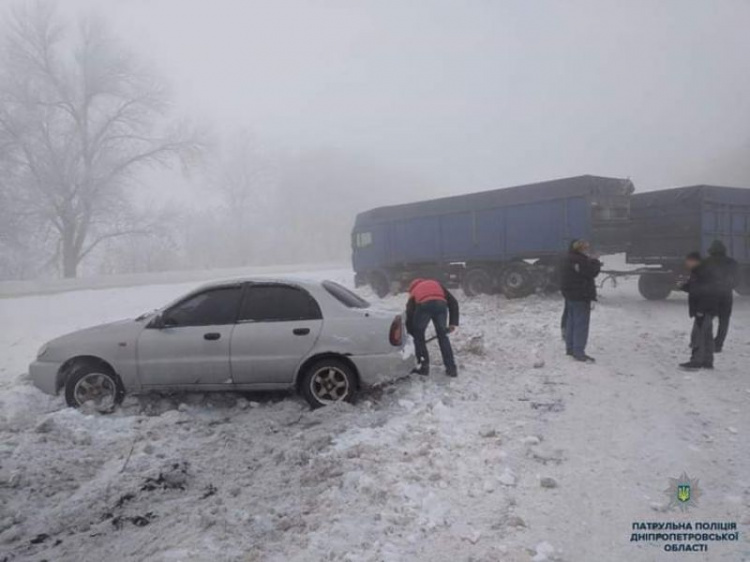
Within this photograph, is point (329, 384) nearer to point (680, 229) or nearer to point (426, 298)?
point (426, 298)

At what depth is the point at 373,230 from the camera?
1808cm

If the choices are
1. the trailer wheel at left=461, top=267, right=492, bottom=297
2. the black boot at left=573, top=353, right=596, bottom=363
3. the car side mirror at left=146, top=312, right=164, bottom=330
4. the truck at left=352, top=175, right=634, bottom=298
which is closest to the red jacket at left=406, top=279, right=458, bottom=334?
the black boot at left=573, top=353, right=596, bottom=363

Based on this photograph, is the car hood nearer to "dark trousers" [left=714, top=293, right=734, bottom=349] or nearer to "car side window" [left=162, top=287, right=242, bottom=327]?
"car side window" [left=162, top=287, right=242, bottom=327]

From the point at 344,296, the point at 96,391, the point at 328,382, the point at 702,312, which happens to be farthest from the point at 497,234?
the point at 96,391

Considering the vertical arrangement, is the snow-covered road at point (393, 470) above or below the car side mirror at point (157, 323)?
below

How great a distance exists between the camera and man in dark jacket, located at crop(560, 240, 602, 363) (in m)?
7.25

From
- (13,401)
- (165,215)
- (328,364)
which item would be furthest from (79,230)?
(328,364)

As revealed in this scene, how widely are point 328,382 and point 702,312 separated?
16.1 ft

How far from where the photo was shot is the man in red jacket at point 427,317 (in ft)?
21.2

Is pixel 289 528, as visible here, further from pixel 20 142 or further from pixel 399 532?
pixel 20 142

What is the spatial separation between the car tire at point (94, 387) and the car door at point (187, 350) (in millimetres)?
328

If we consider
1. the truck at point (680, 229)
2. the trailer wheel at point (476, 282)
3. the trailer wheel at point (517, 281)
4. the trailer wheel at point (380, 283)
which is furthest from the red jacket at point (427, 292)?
the trailer wheel at point (380, 283)

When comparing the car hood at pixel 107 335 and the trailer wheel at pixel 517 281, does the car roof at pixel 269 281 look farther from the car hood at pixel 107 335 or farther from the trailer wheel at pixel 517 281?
the trailer wheel at pixel 517 281

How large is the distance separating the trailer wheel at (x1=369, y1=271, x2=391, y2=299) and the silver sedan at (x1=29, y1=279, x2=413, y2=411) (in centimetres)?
1197
